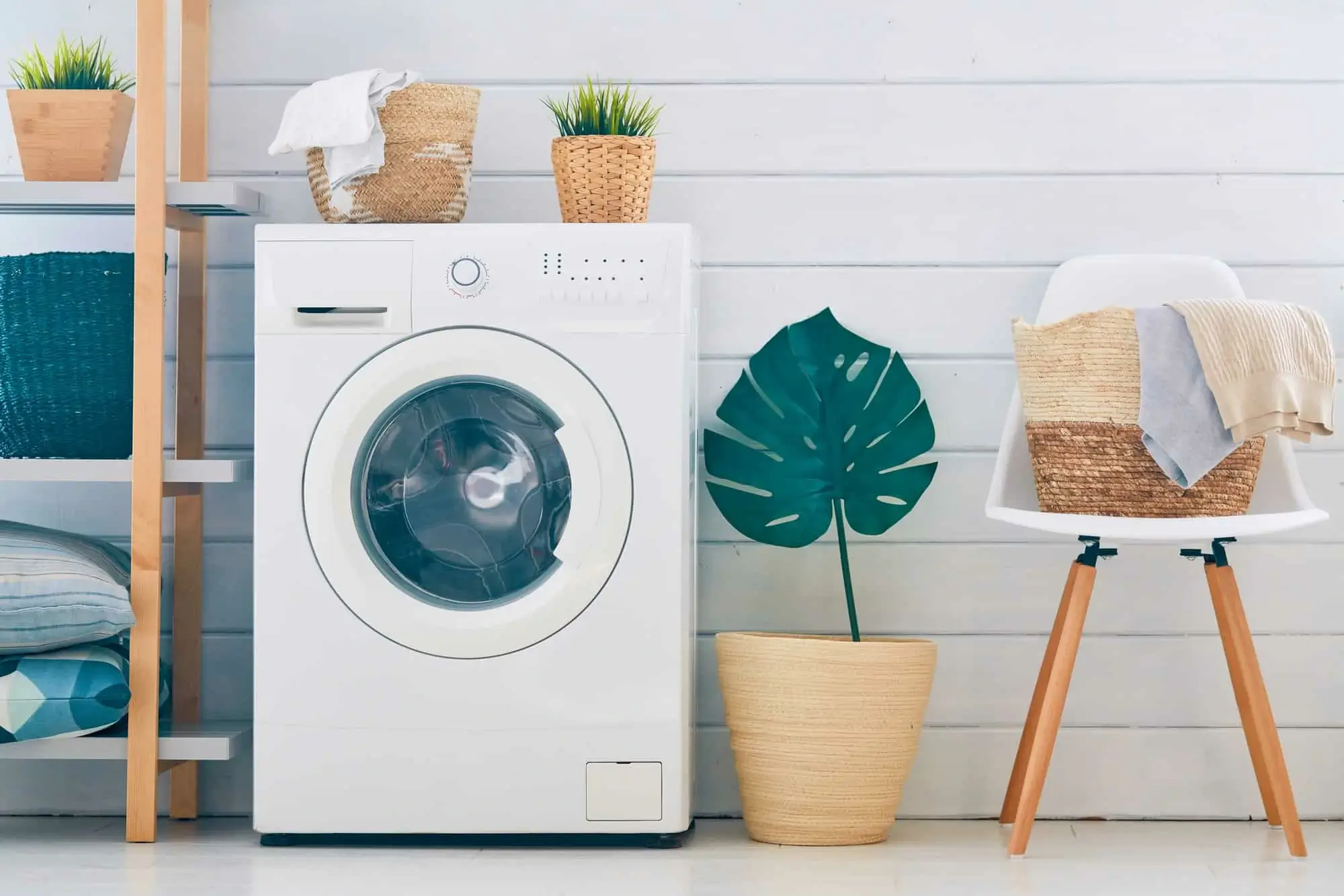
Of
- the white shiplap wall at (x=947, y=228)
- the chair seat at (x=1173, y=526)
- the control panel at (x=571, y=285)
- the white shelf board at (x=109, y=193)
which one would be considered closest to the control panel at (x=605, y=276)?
the control panel at (x=571, y=285)

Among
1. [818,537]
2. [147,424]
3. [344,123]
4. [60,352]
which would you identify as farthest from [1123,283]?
[60,352]

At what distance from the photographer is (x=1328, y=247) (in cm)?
204

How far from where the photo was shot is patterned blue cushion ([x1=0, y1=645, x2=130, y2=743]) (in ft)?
5.58

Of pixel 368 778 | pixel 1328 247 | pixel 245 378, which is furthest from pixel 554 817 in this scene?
pixel 1328 247

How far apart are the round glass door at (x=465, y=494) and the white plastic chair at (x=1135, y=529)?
644 millimetres

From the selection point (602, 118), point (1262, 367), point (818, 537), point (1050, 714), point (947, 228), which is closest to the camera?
point (1262, 367)

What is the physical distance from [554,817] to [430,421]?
553 mm

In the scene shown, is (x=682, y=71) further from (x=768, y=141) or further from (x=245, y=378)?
(x=245, y=378)

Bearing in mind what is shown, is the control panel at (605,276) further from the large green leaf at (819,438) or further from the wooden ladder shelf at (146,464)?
the wooden ladder shelf at (146,464)

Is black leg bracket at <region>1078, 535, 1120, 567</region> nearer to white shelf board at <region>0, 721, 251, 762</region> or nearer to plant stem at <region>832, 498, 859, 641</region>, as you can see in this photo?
plant stem at <region>832, 498, 859, 641</region>

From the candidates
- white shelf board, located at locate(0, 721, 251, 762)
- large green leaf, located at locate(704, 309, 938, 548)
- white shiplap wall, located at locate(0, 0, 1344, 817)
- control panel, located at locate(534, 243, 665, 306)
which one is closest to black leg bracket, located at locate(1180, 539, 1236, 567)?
white shiplap wall, located at locate(0, 0, 1344, 817)

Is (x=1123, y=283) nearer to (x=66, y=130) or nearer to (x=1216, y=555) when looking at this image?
(x=1216, y=555)

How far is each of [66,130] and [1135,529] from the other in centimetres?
159

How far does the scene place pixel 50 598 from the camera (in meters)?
1.70
